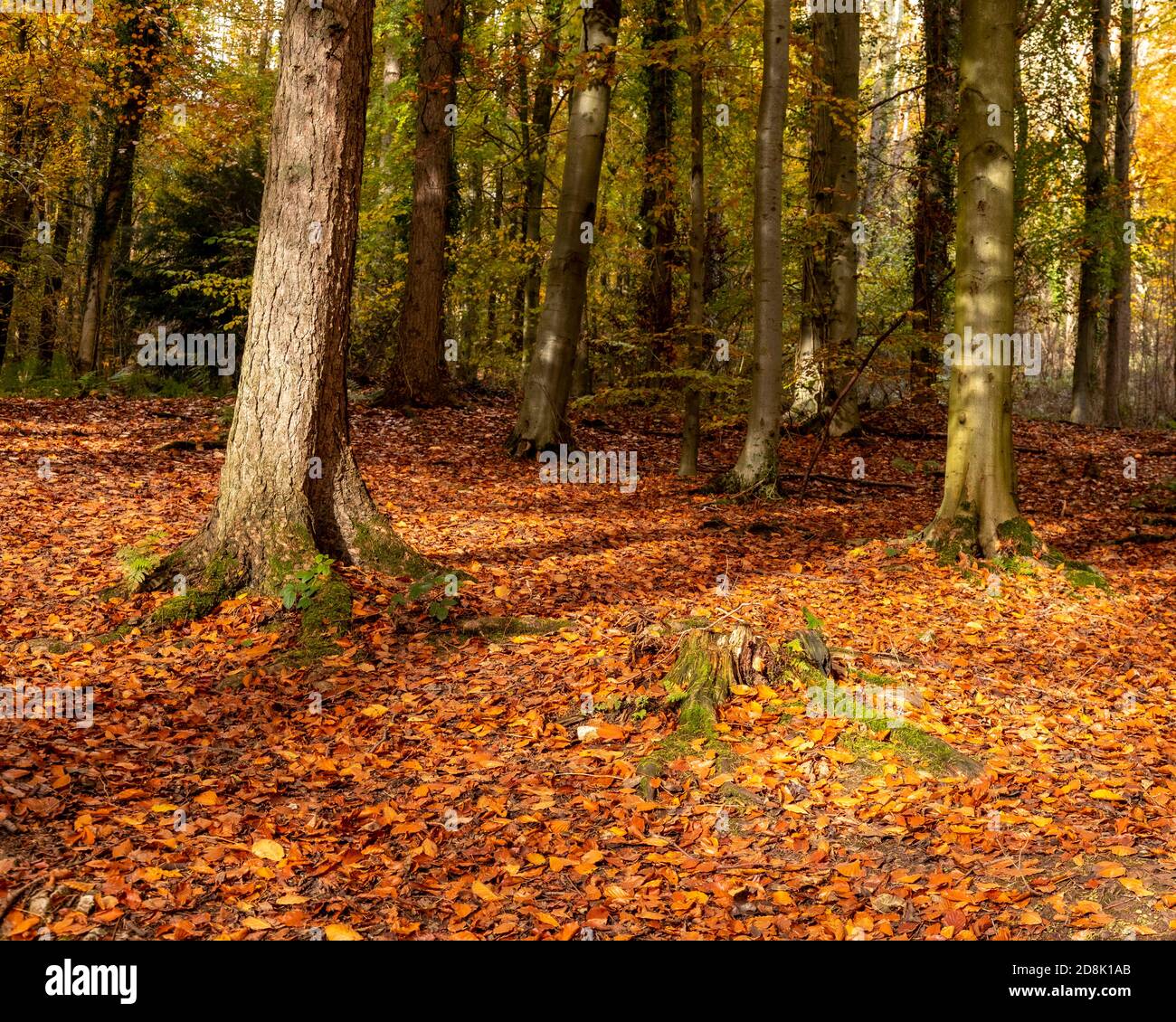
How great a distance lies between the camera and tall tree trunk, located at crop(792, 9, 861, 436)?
15.1 m

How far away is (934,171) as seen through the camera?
1842cm

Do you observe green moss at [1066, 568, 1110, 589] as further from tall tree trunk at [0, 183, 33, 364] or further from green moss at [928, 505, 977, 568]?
tall tree trunk at [0, 183, 33, 364]

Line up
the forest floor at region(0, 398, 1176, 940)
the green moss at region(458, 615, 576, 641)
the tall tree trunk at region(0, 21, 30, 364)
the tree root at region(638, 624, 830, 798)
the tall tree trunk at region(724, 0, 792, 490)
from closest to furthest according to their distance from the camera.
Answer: the forest floor at region(0, 398, 1176, 940), the tree root at region(638, 624, 830, 798), the green moss at region(458, 615, 576, 641), the tall tree trunk at region(724, 0, 792, 490), the tall tree trunk at region(0, 21, 30, 364)

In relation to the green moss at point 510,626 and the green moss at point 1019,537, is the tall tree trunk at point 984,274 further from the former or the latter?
the green moss at point 510,626

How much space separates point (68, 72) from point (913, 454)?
1554 centimetres

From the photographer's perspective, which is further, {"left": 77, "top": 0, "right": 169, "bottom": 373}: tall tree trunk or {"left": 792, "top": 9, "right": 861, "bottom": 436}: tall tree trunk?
{"left": 77, "top": 0, "right": 169, "bottom": 373}: tall tree trunk

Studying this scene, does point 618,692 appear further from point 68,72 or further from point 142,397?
point 68,72

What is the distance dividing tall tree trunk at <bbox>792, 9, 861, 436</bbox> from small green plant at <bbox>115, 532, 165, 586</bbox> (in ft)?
33.4

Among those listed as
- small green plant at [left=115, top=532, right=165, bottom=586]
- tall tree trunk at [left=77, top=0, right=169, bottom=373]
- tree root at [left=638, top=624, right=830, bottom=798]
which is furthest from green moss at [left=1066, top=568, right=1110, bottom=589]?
tall tree trunk at [left=77, top=0, right=169, bottom=373]

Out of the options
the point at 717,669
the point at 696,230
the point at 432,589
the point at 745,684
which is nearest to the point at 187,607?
the point at 432,589

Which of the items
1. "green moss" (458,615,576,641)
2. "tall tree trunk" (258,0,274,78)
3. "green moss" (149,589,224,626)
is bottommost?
"green moss" (458,615,576,641)

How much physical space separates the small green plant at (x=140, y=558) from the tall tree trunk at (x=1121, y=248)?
56.6 feet

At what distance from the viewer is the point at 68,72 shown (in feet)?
53.8

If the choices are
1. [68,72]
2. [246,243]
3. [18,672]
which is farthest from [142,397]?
[18,672]
